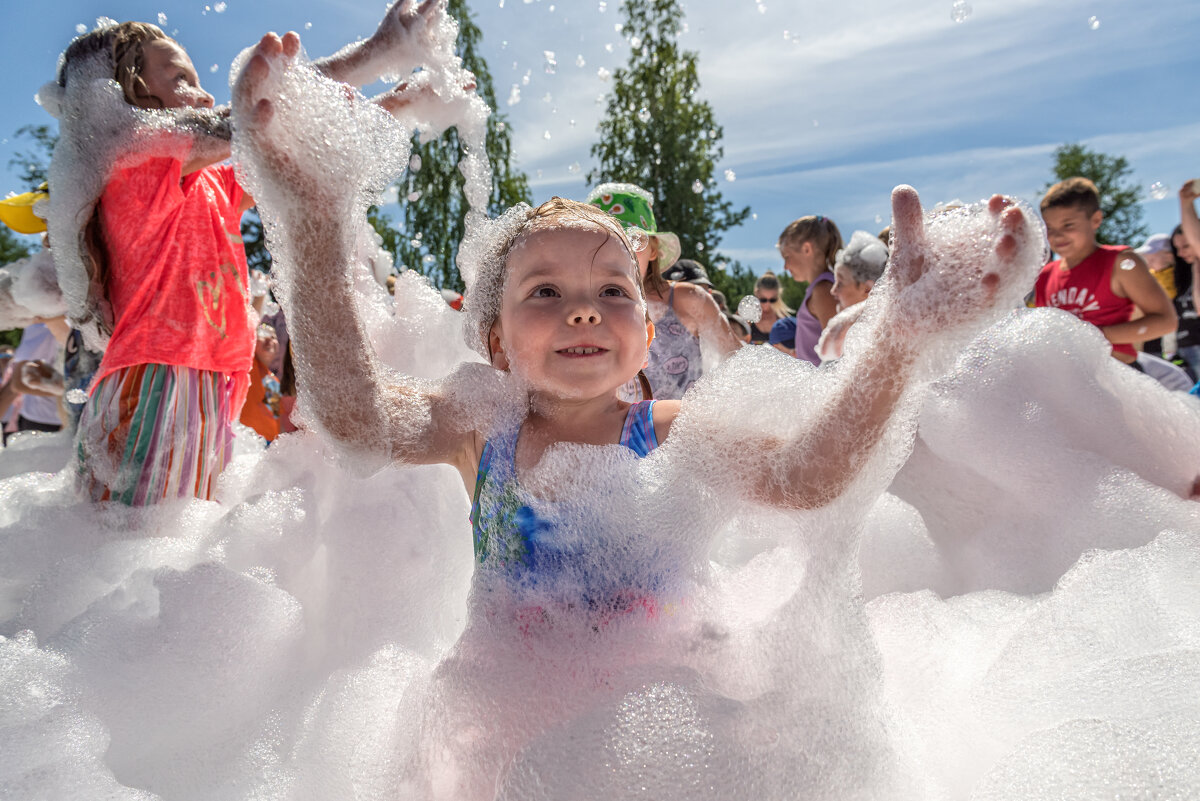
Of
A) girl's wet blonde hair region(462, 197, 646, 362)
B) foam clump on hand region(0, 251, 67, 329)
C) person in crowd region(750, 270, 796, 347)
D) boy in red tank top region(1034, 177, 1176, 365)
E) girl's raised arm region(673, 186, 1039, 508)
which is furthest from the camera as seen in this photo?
person in crowd region(750, 270, 796, 347)

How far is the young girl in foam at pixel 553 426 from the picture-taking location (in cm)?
117

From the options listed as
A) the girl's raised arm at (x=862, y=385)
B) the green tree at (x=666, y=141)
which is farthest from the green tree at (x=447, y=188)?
the girl's raised arm at (x=862, y=385)

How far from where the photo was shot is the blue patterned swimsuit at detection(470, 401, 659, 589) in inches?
55.9

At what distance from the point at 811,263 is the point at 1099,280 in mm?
1287

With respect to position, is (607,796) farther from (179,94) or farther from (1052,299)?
(1052,299)

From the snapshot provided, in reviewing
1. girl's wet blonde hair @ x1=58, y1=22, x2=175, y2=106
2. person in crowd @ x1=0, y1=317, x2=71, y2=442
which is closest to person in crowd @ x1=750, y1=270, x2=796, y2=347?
person in crowd @ x1=0, y1=317, x2=71, y2=442

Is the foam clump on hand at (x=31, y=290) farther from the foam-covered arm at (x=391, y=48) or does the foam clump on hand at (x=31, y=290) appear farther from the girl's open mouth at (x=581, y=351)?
the girl's open mouth at (x=581, y=351)

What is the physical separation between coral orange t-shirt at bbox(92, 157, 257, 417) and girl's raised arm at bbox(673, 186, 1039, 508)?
4.68 feet

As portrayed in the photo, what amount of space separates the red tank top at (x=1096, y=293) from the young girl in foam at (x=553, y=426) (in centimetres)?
286

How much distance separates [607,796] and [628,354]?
74cm

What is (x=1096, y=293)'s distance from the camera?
11.8 feet

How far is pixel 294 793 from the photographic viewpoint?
140cm

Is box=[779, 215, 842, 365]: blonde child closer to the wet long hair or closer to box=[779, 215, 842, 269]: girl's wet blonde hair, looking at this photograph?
box=[779, 215, 842, 269]: girl's wet blonde hair

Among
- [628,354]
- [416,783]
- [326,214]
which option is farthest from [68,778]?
[628,354]
